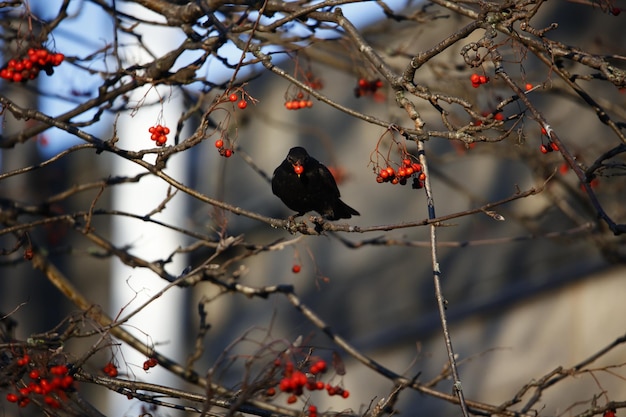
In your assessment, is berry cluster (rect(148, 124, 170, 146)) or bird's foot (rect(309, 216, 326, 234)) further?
berry cluster (rect(148, 124, 170, 146))

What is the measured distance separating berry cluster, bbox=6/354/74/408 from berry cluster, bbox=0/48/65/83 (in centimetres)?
131

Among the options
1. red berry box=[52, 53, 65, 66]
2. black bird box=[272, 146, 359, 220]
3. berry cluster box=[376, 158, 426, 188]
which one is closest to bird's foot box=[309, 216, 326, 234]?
berry cluster box=[376, 158, 426, 188]

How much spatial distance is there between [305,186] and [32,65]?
1.69 m

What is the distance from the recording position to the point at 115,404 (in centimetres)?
712

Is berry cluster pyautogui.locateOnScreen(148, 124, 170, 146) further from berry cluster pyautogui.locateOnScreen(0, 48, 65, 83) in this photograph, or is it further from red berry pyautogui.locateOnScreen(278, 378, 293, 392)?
red berry pyautogui.locateOnScreen(278, 378, 293, 392)

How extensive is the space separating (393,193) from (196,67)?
15.9 feet

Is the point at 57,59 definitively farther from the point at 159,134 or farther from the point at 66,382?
the point at 66,382

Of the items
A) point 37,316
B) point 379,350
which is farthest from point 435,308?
point 37,316

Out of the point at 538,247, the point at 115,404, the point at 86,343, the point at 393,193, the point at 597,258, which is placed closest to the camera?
the point at 597,258

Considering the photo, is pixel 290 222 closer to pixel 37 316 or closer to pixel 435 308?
pixel 435 308

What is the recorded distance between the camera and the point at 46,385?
2734mm

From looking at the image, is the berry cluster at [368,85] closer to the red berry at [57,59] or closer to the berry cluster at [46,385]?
the red berry at [57,59]

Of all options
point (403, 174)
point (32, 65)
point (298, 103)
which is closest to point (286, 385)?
point (403, 174)

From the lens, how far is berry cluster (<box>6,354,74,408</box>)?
2.74 meters
